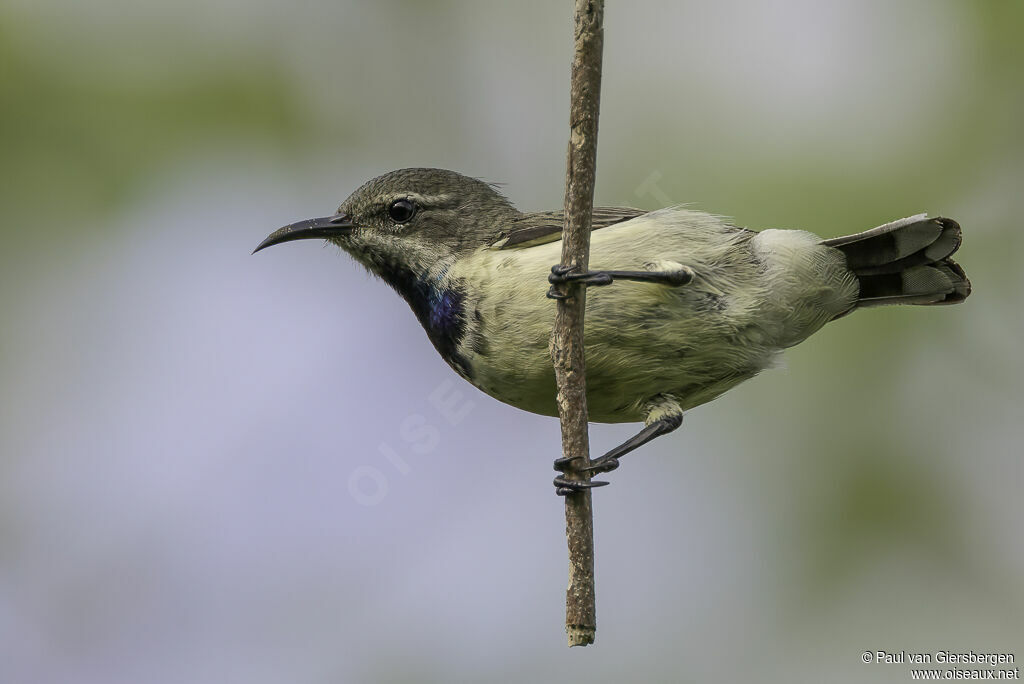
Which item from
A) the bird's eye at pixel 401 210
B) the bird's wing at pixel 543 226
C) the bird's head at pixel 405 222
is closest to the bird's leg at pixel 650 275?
the bird's wing at pixel 543 226

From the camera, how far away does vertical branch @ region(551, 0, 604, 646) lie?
11.3 ft

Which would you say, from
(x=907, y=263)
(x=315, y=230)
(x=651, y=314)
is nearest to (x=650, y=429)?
(x=651, y=314)

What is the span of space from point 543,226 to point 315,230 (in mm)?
1370

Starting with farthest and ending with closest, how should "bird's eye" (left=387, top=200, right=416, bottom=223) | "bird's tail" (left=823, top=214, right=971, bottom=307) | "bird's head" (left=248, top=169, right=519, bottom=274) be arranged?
"bird's eye" (left=387, top=200, right=416, bottom=223) → "bird's head" (left=248, top=169, right=519, bottom=274) → "bird's tail" (left=823, top=214, right=971, bottom=307)

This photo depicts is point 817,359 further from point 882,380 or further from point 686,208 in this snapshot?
point 686,208

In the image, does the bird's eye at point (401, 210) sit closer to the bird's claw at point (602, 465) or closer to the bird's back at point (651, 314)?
the bird's back at point (651, 314)

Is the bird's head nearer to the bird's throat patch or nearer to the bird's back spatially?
the bird's throat patch

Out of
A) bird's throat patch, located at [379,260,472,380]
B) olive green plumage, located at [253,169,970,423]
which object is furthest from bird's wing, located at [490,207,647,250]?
bird's throat patch, located at [379,260,472,380]

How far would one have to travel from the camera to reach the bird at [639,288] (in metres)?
4.73

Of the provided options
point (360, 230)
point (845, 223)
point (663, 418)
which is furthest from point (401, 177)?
point (845, 223)

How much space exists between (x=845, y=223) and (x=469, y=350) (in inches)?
108

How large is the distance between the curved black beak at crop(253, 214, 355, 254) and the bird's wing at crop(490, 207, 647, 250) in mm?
943

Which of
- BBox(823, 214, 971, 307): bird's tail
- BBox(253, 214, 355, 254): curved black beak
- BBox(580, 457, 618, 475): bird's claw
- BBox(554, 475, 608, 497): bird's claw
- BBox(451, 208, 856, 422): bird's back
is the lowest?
BBox(554, 475, 608, 497): bird's claw

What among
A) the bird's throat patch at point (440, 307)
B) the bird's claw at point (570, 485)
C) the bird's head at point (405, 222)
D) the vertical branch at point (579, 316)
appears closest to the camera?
the vertical branch at point (579, 316)
